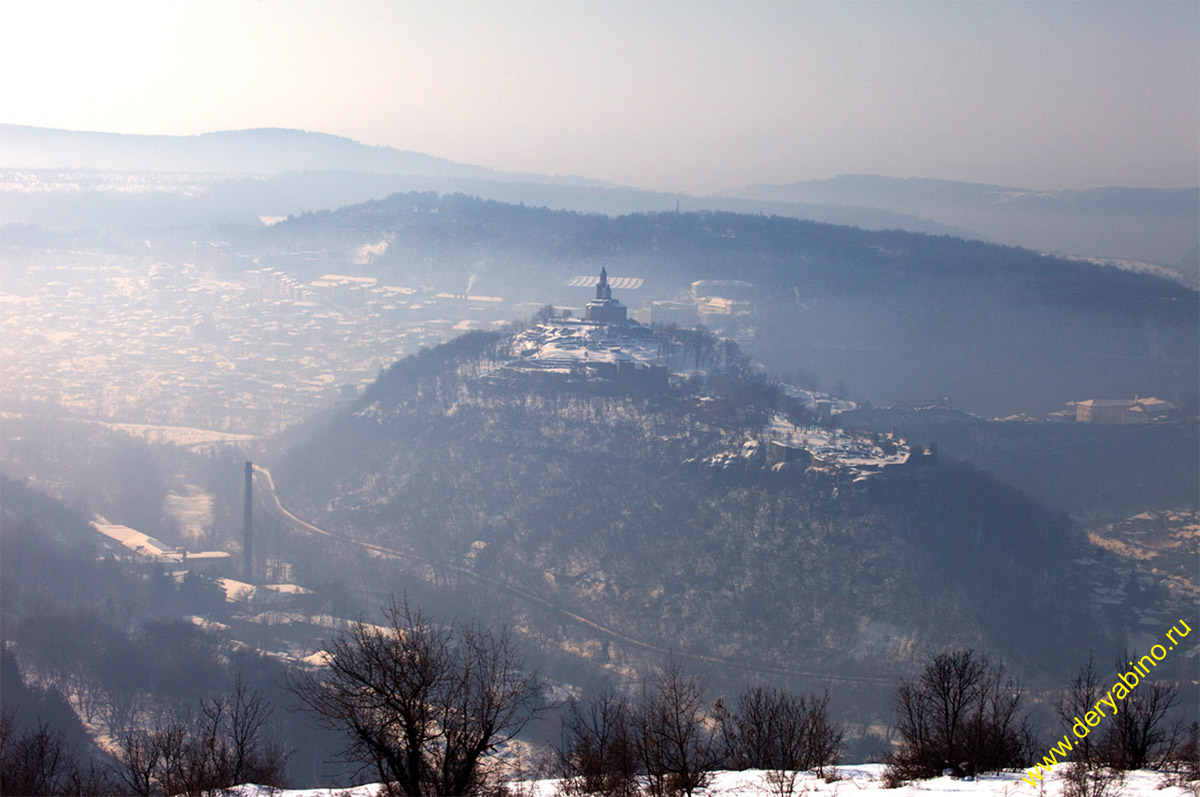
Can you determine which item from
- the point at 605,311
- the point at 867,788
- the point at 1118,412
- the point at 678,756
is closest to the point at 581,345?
the point at 605,311

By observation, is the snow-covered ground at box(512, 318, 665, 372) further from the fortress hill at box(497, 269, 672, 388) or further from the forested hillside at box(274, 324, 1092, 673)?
the forested hillside at box(274, 324, 1092, 673)

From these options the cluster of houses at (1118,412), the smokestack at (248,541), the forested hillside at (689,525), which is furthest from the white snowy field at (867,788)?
the cluster of houses at (1118,412)

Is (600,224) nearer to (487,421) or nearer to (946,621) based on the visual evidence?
(487,421)

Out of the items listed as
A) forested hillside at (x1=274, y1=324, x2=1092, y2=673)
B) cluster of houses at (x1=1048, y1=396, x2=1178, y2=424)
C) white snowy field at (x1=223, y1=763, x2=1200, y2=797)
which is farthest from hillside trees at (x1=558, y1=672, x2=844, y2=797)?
cluster of houses at (x1=1048, y1=396, x2=1178, y2=424)

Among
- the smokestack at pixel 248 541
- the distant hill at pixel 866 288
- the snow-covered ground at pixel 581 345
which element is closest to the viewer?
the smokestack at pixel 248 541

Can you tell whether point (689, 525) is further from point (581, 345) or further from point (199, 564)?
point (199, 564)

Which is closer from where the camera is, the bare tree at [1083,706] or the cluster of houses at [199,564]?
the bare tree at [1083,706]

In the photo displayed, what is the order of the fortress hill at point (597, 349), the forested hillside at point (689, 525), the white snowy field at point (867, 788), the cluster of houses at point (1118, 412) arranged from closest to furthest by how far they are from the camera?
the white snowy field at point (867, 788), the forested hillside at point (689, 525), the fortress hill at point (597, 349), the cluster of houses at point (1118, 412)

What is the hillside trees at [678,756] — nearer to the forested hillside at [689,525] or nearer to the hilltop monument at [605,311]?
the forested hillside at [689,525]
